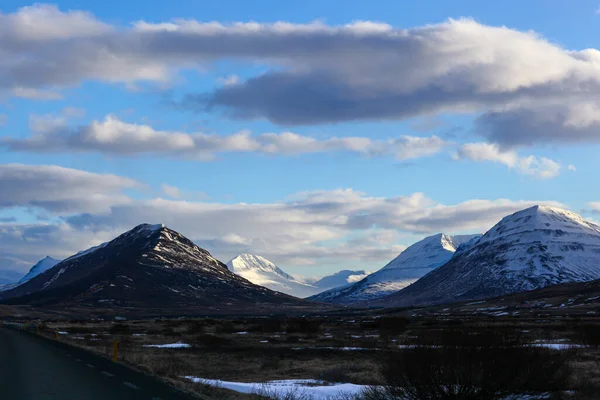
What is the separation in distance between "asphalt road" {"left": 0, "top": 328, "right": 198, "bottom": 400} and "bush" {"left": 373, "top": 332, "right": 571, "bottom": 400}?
6994mm

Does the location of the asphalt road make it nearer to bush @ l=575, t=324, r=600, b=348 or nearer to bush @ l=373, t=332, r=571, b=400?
bush @ l=373, t=332, r=571, b=400

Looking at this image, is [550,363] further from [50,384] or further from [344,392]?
[50,384]

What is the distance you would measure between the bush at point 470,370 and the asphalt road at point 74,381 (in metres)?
6.99

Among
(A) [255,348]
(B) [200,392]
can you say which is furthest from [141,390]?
(A) [255,348]

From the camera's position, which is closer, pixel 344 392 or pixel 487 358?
pixel 487 358

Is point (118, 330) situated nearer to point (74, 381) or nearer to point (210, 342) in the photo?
point (210, 342)

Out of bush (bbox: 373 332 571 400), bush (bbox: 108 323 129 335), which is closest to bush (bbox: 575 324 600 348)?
bush (bbox: 373 332 571 400)

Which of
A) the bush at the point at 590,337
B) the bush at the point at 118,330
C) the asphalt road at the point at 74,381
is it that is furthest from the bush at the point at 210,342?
the bush at the point at 590,337

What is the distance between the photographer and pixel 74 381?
25.5 meters

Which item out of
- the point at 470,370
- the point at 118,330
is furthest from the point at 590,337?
the point at 118,330

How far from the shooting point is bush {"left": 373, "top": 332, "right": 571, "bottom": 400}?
59.2 ft

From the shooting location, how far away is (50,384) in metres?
24.3

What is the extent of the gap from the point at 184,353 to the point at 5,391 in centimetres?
2947

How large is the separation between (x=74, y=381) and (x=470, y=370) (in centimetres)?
1433
